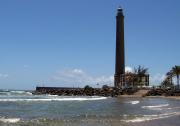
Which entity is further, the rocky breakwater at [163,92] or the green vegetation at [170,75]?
the green vegetation at [170,75]

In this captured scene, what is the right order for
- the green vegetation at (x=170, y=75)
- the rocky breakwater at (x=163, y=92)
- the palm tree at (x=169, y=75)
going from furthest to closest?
1. the palm tree at (x=169, y=75)
2. the green vegetation at (x=170, y=75)
3. the rocky breakwater at (x=163, y=92)

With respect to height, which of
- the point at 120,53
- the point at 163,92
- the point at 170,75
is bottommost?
the point at 163,92

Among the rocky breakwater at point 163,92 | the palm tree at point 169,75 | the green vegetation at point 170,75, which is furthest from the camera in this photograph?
the palm tree at point 169,75

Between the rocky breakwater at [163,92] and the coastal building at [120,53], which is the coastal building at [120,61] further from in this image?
the rocky breakwater at [163,92]

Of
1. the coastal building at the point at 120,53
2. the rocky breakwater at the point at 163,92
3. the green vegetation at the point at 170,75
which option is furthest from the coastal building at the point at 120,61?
the rocky breakwater at the point at 163,92

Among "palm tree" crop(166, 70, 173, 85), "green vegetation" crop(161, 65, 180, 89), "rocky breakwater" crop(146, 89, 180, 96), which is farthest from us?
"palm tree" crop(166, 70, 173, 85)

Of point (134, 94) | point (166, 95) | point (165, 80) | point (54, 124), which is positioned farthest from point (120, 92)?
point (54, 124)

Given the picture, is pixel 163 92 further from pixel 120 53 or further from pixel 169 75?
pixel 169 75

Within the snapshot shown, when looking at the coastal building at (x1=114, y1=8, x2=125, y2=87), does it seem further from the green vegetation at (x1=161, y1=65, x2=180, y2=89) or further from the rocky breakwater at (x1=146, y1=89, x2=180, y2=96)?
the rocky breakwater at (x1=146, y1=89, x2=180, y2=96)

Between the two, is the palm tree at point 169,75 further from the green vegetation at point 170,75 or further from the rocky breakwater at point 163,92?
the rocky breakwater at point 163,92

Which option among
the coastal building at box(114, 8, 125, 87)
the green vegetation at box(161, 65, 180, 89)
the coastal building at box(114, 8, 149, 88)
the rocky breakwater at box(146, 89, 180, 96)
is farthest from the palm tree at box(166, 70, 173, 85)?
the rocky breakwater at box(146, 89, 180, 96)

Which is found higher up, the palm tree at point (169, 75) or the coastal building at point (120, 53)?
the coastal building at point (120, 53)

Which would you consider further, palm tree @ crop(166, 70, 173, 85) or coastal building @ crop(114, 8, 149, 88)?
palm tree @ crop(166, 70, 173, 85)

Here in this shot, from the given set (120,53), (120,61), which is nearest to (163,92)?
(120,61)
